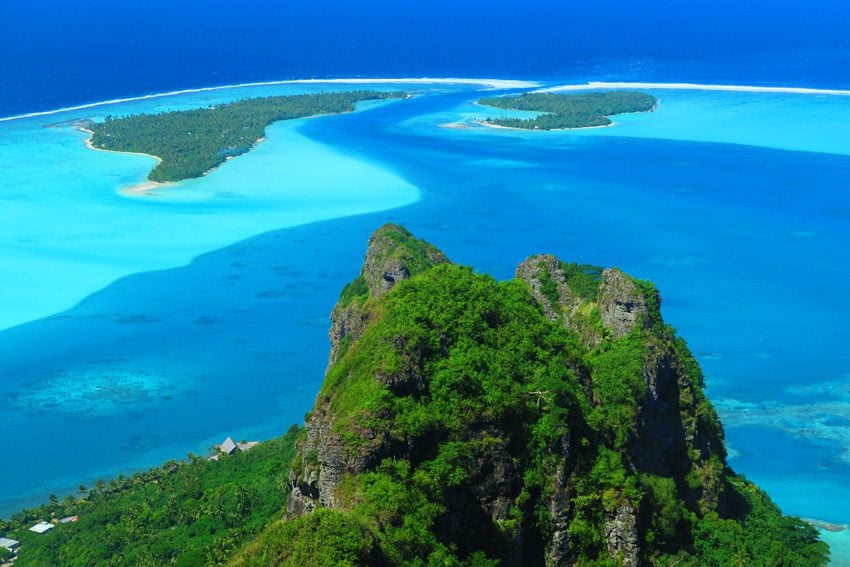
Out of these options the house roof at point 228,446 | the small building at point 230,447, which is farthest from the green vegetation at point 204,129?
the house roof at point 228,446

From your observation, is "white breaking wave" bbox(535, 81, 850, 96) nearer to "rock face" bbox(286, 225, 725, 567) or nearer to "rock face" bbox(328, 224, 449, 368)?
"rock face" bbox(328, 224, 449, 368)

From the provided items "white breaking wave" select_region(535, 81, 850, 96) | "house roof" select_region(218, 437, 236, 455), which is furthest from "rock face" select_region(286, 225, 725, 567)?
"white breaking wave" select_region(535, 81, 850, 96)

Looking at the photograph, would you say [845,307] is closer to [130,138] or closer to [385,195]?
[385,195]

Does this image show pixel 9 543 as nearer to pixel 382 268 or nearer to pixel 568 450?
pixel 382 268

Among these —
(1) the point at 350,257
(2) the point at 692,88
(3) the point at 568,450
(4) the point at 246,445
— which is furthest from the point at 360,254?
(2) the point at 692,88

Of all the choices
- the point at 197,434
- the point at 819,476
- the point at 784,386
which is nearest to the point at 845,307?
the point at 784,386

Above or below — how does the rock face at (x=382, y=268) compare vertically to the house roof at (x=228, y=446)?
above

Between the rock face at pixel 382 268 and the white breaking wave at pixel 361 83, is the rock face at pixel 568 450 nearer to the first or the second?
the rock face at pixel 382 268

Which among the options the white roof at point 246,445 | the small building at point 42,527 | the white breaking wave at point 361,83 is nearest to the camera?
the small building at point 42,527
